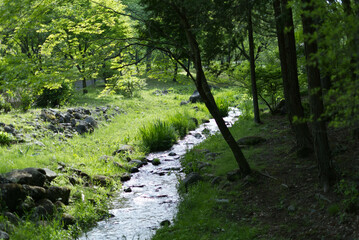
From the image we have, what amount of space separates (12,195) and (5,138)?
11.7 feet

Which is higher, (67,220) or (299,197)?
(299,197)

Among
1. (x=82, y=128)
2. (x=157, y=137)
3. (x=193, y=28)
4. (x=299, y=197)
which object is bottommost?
(x=299, y=197)

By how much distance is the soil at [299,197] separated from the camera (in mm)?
4742

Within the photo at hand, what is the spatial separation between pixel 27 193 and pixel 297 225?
4957mm

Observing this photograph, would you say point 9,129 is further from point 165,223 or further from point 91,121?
point 165,223

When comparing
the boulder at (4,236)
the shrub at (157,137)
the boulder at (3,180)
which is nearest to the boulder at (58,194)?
the boulder at (3,180)

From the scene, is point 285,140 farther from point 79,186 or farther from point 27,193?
point 27,193

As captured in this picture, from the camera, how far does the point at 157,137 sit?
477 inches

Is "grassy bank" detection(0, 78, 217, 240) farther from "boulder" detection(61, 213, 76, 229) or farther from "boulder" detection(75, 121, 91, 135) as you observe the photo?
"boulder" detection(75, 121, 91, 135)

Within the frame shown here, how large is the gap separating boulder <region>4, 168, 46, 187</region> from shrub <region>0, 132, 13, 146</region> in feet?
8.70

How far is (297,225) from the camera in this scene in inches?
200

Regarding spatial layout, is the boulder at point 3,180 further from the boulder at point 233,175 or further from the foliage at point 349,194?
the foliage at point 349,194

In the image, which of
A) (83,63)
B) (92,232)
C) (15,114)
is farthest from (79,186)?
(15,114)

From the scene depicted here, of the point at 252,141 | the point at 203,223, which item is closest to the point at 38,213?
the point at 203,223
